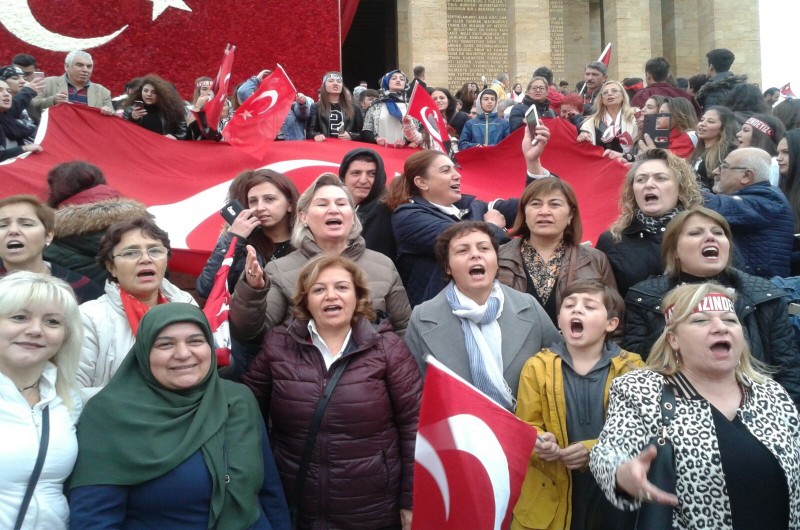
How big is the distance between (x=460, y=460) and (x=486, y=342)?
0.79 metres

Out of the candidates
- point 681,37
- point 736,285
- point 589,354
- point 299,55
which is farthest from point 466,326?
point 681,37

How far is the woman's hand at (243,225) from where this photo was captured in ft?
14.5

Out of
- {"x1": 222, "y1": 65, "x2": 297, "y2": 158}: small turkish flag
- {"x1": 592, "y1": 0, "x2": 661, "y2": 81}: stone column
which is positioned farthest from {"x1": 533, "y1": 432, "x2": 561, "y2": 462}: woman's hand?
{"x1": 592, "y1": 0, "x2": 661, "y2": 81}: stone column

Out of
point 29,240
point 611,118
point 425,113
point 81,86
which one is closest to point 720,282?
point 29,240

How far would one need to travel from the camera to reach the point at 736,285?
4051mm

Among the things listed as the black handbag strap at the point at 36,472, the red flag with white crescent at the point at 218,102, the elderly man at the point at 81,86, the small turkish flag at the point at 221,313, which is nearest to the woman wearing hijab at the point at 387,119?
the red flag with white crescent at the point at 218,102

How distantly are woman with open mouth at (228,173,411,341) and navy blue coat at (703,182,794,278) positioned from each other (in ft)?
6.71

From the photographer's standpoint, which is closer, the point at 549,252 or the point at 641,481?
the point at 641,481

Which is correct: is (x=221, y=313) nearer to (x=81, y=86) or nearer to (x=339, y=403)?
(x=339, y=403)

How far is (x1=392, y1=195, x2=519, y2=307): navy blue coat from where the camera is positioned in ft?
15.9

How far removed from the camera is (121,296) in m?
3.82

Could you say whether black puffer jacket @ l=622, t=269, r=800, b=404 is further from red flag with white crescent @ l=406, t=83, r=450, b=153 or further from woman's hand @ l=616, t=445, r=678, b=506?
red flag with white crescent @ l=406, t=83, r=450, b=153

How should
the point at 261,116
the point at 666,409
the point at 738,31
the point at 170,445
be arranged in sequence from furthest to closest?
the point at 738,31
the point at 261,116
the point at 666,409
the point at 170,445

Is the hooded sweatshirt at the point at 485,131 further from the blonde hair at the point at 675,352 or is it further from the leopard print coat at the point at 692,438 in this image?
the leopard print coat at the point at 692,438
